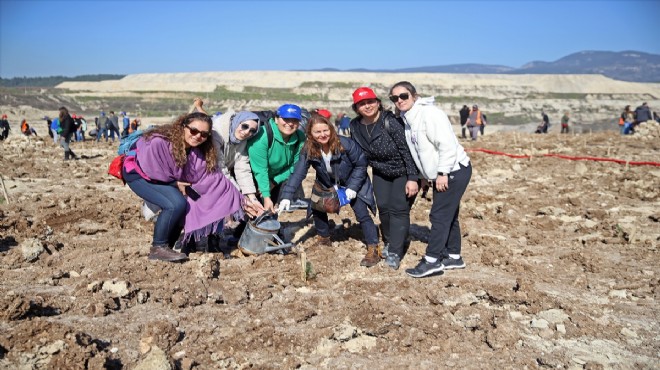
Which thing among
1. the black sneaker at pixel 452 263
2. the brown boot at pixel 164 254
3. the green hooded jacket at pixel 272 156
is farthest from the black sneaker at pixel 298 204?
the black sneaker at pixel 452 263

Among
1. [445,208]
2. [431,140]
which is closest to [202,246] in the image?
[445,208]

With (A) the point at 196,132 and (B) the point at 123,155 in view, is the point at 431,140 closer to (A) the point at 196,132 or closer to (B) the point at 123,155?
(A) the point at 196,132

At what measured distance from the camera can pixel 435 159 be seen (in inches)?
178

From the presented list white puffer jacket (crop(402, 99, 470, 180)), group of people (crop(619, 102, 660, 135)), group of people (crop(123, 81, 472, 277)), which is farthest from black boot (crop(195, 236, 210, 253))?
group of people (crop(619, 102, 660, 135))

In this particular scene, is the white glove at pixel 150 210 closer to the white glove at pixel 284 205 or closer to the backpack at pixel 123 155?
the backpack at pixel 123 155

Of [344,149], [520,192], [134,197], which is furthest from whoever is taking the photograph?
[520,192]

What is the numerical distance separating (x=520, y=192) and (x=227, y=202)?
20.3 ft

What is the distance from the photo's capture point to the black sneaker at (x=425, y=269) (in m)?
4.78

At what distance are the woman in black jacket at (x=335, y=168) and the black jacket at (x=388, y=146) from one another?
118mm

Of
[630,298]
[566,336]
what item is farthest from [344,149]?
[630,298]

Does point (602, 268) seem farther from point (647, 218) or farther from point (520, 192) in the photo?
point (520, 192)

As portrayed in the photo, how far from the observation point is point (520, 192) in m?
9.38

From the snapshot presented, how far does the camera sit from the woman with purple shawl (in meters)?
4.46

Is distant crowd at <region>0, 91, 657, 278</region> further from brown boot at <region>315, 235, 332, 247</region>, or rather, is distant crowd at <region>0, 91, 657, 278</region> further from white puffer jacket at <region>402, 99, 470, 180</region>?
brown boot at <region>315, 235, 332, 247</region>
